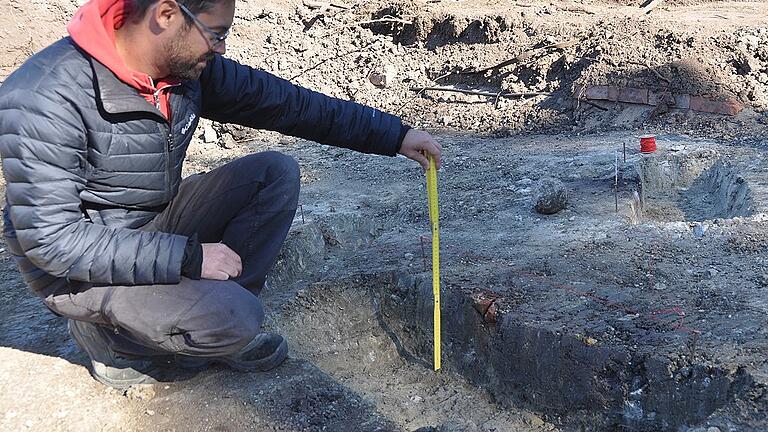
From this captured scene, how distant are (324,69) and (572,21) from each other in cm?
276

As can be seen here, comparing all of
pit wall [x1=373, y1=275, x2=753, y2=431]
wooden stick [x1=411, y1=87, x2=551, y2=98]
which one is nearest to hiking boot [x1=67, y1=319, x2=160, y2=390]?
pit wall [x1=373, y1=275, x2=753, y2=431]

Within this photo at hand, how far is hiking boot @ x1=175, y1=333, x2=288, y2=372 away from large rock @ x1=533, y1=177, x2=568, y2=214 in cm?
195

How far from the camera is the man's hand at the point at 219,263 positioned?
2705 mm

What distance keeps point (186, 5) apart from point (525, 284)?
2.04m

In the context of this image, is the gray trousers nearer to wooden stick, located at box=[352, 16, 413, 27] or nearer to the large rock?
the large rock

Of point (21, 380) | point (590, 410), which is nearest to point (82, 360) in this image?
point (21, 380)

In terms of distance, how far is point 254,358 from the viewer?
120 inches

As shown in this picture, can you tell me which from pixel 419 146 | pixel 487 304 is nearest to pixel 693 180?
pixel 487 304

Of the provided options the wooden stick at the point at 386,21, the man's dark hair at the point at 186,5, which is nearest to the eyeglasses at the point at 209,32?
the man's dark hair at the point at 186,5

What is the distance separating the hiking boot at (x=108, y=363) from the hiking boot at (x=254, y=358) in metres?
0.16

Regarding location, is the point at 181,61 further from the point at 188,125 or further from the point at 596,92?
the point at 596,92

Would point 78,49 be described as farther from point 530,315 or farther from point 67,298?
point 530,315

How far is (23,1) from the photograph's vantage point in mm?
7859

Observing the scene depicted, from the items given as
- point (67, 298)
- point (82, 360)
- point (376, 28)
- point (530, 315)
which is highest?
point (376, 28)
